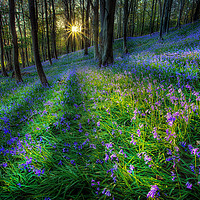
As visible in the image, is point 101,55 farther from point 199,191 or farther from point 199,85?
point 199,191

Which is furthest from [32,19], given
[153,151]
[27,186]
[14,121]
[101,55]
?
→ [153,151]

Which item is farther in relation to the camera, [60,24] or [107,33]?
[60,24]

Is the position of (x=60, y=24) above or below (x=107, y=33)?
above

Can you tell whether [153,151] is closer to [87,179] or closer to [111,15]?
Answer: [87,179]

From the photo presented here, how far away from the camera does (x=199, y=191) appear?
1.35 metres

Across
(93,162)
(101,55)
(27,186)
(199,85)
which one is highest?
(101,55)

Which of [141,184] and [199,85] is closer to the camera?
[141,184]

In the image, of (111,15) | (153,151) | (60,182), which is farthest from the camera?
(111,15)

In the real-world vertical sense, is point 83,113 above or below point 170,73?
below

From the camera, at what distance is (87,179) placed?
1.74m

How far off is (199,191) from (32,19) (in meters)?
9.01

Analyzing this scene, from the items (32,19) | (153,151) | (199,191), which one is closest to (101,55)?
(32,19)

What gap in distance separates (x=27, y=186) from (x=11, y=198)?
0.83 ft

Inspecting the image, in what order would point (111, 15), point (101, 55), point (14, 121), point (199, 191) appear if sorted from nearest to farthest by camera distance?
1. point (199, 191)
2. point (14, 121)
3. point (111, 15)
4. point (101, 55)
